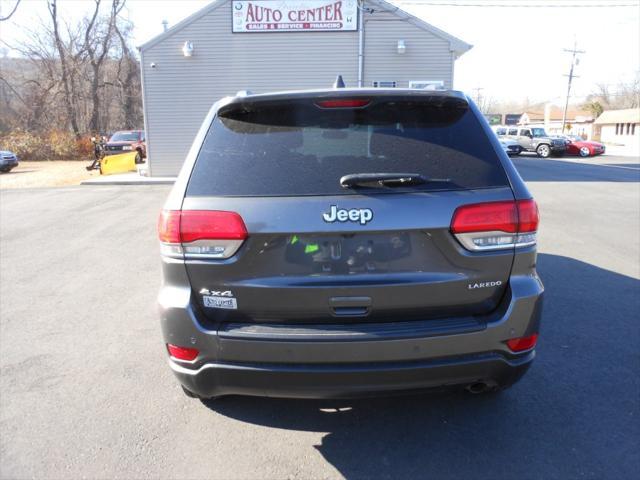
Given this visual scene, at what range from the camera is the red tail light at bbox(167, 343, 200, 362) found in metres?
2.44

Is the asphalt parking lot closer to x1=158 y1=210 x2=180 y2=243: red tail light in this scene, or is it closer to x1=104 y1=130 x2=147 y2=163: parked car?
x1=158 y1=210 x2=180 y2=243: red tail light

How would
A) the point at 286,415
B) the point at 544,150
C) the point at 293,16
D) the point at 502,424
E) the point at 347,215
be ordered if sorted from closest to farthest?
the point at 347,215 → the point at 502,424 → the point at 286,415 → the point at 293,16 → the point at 544,150

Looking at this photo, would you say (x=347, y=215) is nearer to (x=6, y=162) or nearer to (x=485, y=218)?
(x=485, y=218)

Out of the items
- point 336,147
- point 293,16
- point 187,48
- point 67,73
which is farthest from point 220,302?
point 67,73

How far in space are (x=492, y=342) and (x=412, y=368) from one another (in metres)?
0.42

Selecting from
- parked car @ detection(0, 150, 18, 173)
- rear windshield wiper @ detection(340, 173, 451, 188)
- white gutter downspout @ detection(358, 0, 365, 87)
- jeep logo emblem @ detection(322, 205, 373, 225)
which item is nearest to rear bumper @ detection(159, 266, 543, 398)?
jeep logo emblem @ detection(322, 205, 373, 225)

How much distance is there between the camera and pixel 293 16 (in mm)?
16594

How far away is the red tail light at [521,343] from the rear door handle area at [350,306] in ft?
2.40

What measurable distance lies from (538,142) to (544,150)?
28.2 inches

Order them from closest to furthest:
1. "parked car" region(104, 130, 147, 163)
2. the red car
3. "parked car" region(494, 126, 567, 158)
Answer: "parked car" region(104, 130, 147, 163) → "parked car" region(494, 126, 567, 158) → the red car

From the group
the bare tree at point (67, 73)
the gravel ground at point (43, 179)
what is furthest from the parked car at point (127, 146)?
the bare tree at point (67, 73)

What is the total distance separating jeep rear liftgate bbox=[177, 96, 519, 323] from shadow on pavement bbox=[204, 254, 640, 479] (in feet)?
2.81

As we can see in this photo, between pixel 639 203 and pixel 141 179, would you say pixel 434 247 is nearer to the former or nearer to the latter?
pixel 639 203

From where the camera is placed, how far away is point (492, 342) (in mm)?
2377
